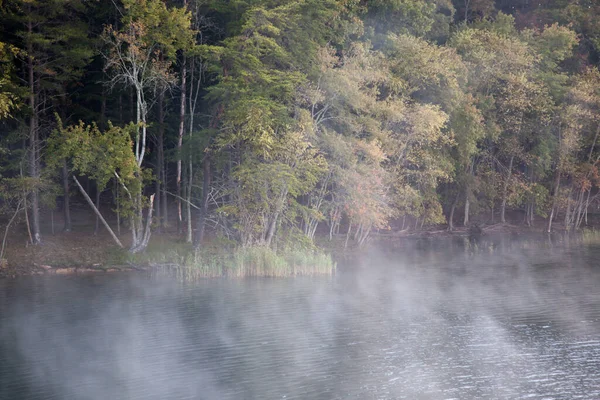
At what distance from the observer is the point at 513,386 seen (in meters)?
14.7

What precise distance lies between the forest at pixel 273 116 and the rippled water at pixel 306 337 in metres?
5.45

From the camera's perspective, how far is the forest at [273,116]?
99.7 feet

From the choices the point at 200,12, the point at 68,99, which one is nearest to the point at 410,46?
the point at 200,12

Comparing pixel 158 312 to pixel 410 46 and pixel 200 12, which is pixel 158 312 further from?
pixel 410 46

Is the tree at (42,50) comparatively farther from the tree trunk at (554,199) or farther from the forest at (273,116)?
the tree trunk at (554,199)

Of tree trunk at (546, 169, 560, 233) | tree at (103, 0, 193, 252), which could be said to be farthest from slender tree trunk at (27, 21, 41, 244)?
tree trunk at (546, 169, 560, 233)

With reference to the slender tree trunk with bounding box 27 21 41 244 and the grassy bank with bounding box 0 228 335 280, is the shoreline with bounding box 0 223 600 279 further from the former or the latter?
the slender tree trunk with bounding box 27 21 41 244

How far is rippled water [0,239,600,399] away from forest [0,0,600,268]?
5.45 meters

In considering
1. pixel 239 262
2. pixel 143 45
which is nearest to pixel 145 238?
pixel 239 262

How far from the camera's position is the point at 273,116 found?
31.4 meters

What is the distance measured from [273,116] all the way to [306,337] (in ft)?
47.8

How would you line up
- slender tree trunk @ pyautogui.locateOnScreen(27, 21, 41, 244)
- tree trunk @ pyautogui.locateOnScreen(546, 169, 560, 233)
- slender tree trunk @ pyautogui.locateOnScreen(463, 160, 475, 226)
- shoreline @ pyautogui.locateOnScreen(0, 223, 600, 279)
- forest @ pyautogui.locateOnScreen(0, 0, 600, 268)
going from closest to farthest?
1. shoreline @ pyautogui.locateOnScreen(0, 223, 600, 279)
2. slender tree trunk @ pyautogui.locateOnScreen(27, 21, 41, 244)
3. forest @ pyautogui.locateOnScreen(0, 0, 600, 268)
4. slender tree trunk @ pyautogui.locateOnScreen(463, 160, 475, 226)
5. tree trunk @ pyautogui.locateOnScreen(546, 169, 560, 233)

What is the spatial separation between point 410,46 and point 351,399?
27660 millimetres

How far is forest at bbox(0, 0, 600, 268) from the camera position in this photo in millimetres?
30375
